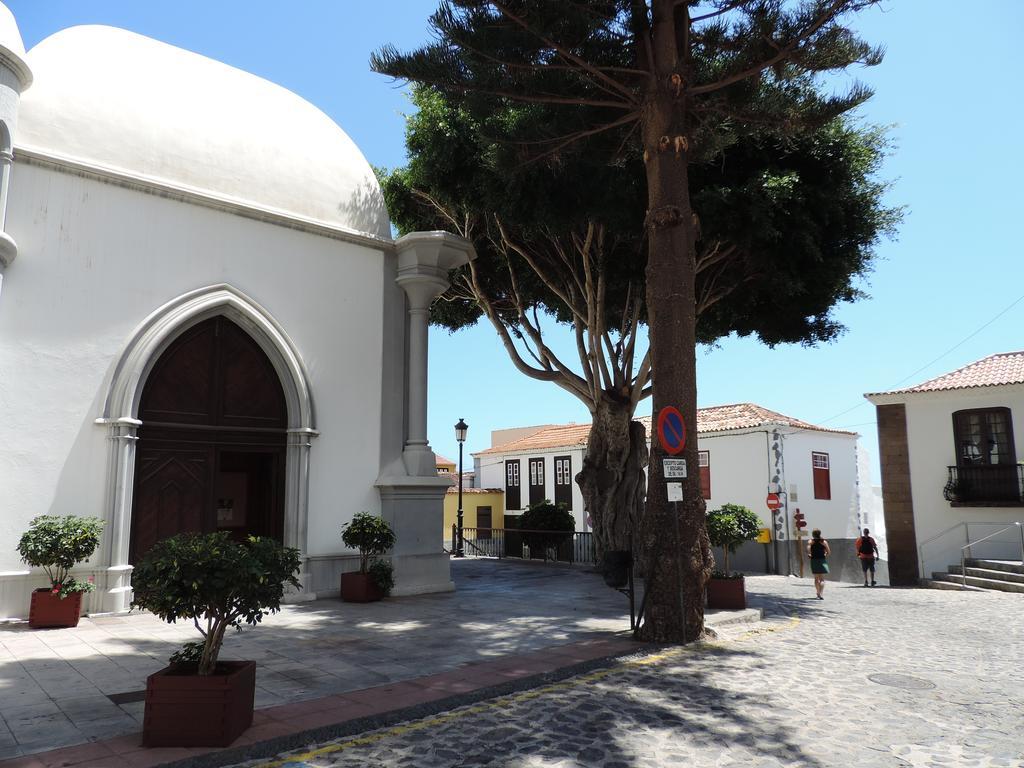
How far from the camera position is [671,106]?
9.57 meters

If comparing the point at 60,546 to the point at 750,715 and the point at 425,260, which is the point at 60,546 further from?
the point at 750,715

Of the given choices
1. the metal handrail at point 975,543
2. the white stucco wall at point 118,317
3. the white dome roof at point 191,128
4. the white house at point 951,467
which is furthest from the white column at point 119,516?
the white house at point 951,467

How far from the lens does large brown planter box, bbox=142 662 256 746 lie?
15.7ft

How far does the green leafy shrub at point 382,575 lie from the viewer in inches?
463

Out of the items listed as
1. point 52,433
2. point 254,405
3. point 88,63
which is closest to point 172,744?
point 52,433

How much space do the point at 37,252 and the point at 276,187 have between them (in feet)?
12.6

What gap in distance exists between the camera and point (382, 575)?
11820mm

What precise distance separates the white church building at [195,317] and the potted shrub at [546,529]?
9.08 metres

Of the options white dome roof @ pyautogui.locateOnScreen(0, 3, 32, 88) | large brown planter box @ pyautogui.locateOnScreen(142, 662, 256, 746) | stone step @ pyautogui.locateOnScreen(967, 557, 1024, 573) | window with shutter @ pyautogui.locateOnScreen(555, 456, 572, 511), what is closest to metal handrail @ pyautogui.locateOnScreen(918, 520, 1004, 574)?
stone step @ pyautogui.locateOnScreen(967, 557, 1024, 573)

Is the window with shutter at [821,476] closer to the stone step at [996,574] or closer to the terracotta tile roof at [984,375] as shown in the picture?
the terracotta tile roof at [984,375]

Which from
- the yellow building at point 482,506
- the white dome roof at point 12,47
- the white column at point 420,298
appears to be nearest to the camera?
the white dome roof at point 12,47

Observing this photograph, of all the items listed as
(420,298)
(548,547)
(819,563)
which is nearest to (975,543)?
(819,563)

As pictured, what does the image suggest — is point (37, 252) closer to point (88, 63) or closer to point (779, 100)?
point (88, 63)

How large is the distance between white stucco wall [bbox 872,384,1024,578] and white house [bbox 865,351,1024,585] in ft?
0.07
